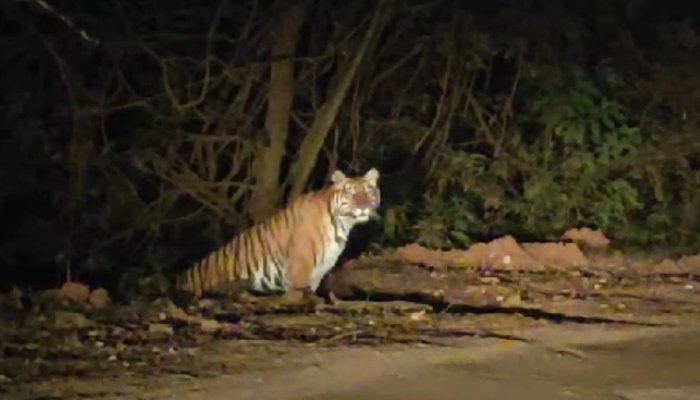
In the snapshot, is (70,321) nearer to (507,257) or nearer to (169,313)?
(169,313)

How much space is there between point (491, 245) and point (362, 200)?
1.63 meters

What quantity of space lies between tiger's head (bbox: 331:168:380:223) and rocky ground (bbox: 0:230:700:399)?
1.74ft

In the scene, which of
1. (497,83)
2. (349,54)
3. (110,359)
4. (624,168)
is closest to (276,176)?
(349,54)

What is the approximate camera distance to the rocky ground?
268 inches

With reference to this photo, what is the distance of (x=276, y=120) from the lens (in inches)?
468

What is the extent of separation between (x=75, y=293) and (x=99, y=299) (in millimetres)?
334

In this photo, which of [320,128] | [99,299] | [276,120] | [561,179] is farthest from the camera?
[561,179]

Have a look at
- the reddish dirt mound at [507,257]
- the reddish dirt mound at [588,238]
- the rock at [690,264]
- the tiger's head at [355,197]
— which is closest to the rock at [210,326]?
the tiger's head at [355,197]

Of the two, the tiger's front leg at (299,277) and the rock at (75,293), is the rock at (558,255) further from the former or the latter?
the rock at (75,293)

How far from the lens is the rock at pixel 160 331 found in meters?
7.83

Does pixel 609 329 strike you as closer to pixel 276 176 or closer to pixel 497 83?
pixel 276 176

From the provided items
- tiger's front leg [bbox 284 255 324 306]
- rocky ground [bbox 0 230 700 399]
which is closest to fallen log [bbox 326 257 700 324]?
rocky ground [bbox 0 230 700 399]

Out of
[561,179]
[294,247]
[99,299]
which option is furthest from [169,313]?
[561,179]

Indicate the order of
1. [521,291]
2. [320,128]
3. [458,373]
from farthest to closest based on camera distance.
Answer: [320,128], [521,291], [458,373]
